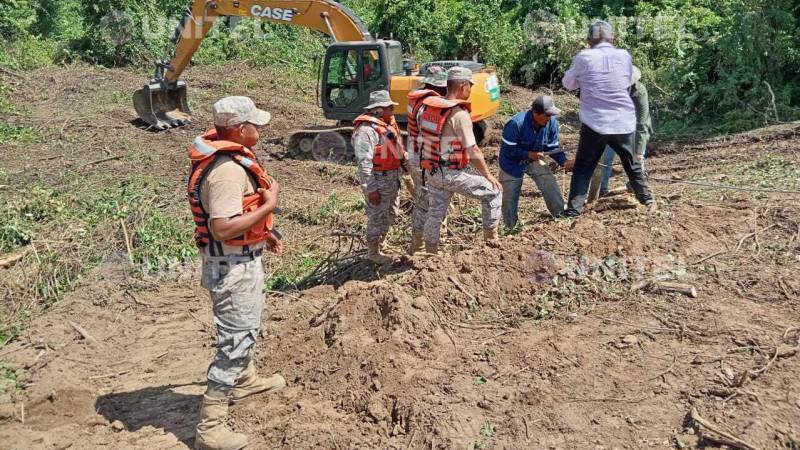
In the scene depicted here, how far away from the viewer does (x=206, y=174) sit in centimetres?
418

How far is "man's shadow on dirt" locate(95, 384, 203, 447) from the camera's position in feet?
16.1

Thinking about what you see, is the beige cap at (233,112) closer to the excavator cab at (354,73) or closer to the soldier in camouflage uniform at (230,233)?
the soldier in camouflage uniform at (230,233)

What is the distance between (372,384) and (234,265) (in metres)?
1.17

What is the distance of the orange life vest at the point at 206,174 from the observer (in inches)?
164

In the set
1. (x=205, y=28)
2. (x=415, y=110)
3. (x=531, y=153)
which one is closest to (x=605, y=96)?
(x=531, y=153)

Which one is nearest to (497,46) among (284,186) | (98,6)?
(284,186)

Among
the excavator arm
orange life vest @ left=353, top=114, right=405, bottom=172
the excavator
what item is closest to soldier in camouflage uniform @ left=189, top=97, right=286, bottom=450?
orange life vest @ left=353, top=114, right=405, bottom=172

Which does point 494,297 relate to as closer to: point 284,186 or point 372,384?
point 372,384

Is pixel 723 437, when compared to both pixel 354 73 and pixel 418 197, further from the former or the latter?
pixel 354 73

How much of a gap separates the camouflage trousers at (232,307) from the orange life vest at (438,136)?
2.40 metres

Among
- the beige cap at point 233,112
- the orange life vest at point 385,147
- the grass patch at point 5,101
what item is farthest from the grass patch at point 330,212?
the grass patch at point 5,101

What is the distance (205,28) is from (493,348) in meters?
11.2

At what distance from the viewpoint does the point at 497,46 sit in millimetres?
19250

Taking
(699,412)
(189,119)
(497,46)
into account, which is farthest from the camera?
(497,46)
